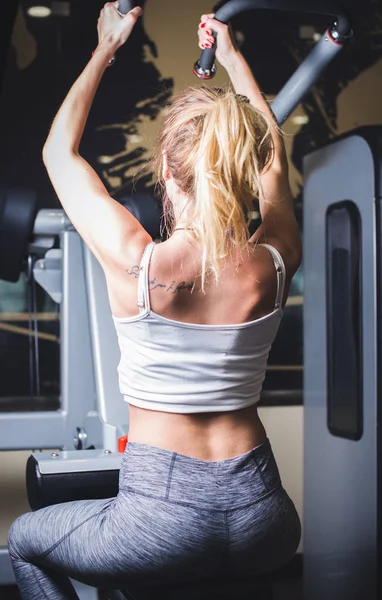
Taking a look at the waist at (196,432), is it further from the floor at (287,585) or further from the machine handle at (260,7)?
the floor at (287,585)

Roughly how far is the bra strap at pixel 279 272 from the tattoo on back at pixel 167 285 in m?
0.18

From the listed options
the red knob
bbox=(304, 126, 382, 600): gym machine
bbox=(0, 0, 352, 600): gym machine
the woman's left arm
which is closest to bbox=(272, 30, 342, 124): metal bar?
bbox=(0, 0, 352, 600): gym machine

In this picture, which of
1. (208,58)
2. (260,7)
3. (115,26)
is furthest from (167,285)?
(260,7)

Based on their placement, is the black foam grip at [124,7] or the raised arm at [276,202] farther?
the black foam grip at [124,7]

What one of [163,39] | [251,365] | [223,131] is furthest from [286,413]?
[223,131]

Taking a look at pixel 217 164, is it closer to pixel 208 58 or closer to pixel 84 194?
pixel 84 194

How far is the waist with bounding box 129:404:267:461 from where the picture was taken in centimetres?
130

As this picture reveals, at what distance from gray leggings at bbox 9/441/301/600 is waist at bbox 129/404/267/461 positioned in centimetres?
2

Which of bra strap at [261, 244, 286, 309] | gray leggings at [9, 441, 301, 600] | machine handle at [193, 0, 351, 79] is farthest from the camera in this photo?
machine handle at [193, 0, 351, 79]

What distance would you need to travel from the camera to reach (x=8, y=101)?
2.83m

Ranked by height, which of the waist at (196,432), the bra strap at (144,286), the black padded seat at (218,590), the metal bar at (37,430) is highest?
the bra strap at (144,286)

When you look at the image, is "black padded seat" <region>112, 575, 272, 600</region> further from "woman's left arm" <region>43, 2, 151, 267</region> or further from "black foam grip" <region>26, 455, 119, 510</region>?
"woman's left arm" <region>43, 2, 151, 267</region>

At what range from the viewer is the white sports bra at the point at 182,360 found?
128cm

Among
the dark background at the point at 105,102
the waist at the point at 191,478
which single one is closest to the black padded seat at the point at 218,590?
the waist at the point at 191,478
